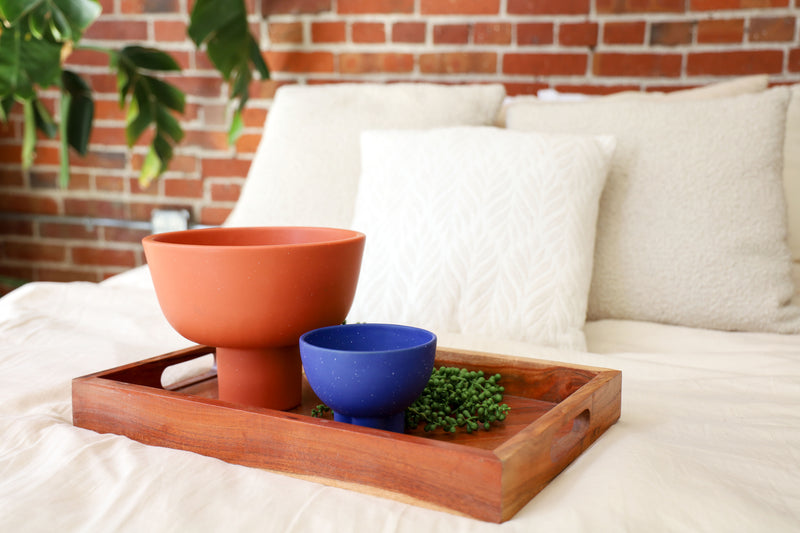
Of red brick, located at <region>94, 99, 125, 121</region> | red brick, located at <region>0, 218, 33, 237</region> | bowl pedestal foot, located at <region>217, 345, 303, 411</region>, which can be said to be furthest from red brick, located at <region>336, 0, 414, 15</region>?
bowl pedestal foot, located at <region>217, 345, 303, 411</region>

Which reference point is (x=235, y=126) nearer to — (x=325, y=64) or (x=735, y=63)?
(x=325, y=64)

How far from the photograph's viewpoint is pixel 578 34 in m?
1.76

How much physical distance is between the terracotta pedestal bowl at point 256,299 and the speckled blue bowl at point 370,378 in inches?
1.8

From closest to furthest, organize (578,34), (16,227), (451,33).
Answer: (578,34) < (451,33) < (16,227)

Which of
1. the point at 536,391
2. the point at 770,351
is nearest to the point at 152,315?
the point at 536,391

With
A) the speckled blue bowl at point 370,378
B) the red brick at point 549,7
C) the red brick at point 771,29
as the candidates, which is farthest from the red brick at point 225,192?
the speckled blue bowl at point 370,378

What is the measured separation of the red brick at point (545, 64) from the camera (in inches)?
70.0

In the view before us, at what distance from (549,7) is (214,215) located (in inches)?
46.8

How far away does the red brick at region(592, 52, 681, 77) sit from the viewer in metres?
1.71

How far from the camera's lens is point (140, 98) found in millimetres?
1948

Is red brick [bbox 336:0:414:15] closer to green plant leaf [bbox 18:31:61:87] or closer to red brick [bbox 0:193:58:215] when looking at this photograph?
green plant leaf [bbox 18:31:61:87]

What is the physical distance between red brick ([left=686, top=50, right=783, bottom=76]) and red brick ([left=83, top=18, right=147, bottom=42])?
163 cm

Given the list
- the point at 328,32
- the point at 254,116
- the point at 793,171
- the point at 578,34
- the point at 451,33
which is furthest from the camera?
the point at 254,116

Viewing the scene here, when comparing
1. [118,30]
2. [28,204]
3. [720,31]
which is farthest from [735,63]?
[28,204]
